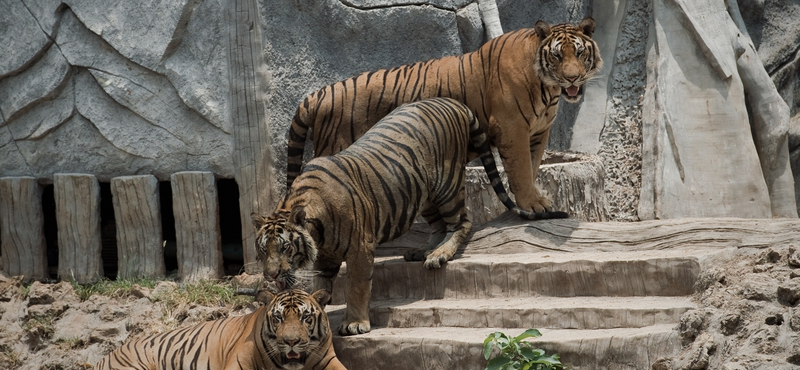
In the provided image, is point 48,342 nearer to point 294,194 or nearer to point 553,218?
point 294,194

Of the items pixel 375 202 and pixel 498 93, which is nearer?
pixel 375 202

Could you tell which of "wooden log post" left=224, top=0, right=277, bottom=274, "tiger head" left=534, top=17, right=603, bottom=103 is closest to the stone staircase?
"tiger head" left=534, top=17, right=603, bottom=103

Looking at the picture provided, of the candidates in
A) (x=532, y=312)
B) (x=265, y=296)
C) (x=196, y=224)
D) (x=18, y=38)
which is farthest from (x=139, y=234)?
(x=532, y=312)

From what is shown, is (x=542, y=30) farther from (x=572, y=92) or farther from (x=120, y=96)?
(x=120, y=96)

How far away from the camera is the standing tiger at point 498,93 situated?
5203mm

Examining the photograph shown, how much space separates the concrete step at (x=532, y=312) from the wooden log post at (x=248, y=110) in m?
1.28

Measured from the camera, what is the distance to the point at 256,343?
4.22 metres

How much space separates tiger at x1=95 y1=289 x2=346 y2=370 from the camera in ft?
13.4

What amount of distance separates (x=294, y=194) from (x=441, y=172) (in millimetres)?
1080

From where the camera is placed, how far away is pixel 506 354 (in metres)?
3.98

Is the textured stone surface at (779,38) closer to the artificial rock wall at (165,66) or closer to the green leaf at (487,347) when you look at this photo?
the artificial rock wall at (165,66)

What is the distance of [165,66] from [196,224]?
3.74 ft

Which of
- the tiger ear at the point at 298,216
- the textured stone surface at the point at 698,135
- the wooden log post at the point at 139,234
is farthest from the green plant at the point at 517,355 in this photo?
the textured stone surface at the point at 698,135

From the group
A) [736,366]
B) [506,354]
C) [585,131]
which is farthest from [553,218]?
[585,131]
